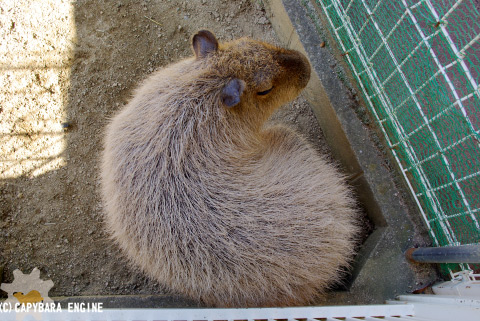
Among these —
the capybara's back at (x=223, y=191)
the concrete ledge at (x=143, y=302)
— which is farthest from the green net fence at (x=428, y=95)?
the concrete ledge at (x=143, y=302)

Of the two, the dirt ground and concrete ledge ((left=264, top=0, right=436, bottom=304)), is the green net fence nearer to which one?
concrete ledge ((left=264, top=0, right=436, bottom=304))

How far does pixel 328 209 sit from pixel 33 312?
1.87 meters

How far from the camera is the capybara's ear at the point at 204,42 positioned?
2.36m

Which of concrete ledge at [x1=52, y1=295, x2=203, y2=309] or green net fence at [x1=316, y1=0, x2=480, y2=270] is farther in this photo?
concrete ledge at [x1=52, y1=295, x2=203, y2=309]

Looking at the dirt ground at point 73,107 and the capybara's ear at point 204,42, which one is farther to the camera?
the dirt ground at point 73,107

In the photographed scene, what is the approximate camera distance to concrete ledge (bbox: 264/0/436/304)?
2.45m

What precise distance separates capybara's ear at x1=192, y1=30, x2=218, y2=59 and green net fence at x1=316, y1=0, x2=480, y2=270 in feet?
3.60

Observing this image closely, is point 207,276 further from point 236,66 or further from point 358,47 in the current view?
point 358,47

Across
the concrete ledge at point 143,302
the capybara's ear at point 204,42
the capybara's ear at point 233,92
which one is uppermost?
the capybara's ear at point 204,42

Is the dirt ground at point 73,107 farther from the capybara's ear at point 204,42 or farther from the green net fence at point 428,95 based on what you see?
the capybara's ear at point 204,42

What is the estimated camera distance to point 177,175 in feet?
→ 7.04

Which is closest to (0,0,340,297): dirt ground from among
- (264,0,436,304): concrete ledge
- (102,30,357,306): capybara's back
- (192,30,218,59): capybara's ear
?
(264,0,436,304): concrete ledge

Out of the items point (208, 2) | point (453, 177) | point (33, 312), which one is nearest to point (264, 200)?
point (453, 177)

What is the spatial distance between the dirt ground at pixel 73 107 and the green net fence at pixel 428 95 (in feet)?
2.73
